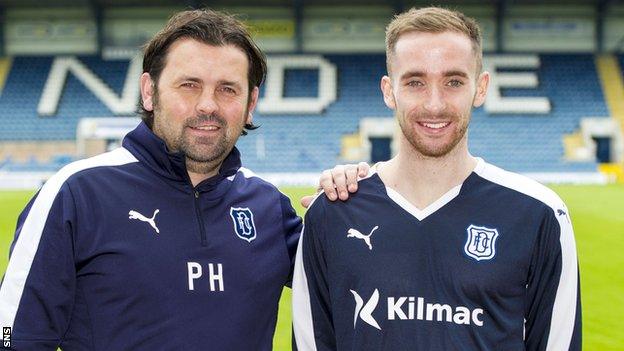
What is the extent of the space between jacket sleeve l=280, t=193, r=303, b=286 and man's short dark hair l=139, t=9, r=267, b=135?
0.55 m

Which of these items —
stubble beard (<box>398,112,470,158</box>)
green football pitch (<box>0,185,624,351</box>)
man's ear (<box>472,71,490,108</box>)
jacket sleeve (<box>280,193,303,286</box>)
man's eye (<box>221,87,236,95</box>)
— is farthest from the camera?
green football pitch (<box>0,185,624,351</box>)

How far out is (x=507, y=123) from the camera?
26.8 metres

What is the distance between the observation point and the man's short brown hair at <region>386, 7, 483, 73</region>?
2.39 m

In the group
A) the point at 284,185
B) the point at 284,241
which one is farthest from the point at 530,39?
the point at 284,241

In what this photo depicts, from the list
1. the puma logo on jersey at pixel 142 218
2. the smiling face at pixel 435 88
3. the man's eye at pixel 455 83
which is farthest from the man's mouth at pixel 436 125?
the puma logo on jersey at pixel 142 218

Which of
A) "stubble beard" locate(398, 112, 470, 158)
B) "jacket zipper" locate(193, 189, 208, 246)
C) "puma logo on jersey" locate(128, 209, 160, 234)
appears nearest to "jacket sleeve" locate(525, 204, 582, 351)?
"stubble beard" locate(398, 112, 470, 158)

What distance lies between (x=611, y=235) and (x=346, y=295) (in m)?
9.04

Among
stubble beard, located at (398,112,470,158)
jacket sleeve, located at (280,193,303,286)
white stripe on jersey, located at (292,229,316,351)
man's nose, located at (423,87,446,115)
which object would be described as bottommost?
white stripe on jersey, located at (292,229,316,351)

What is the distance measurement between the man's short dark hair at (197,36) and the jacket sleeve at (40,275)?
0.54 m

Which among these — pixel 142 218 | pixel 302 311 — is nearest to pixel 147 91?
pixel 142 218

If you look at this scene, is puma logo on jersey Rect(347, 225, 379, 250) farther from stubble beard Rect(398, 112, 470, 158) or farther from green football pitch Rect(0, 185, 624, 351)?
green football pitch Rect(0, 185, 624, 351)

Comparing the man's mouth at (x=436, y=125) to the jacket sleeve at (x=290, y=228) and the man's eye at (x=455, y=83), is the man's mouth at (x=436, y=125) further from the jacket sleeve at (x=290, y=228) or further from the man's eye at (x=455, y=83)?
the jacket sleeve at (x=290, y=228)

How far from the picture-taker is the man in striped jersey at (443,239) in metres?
2.30

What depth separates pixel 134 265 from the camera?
2.40 m
